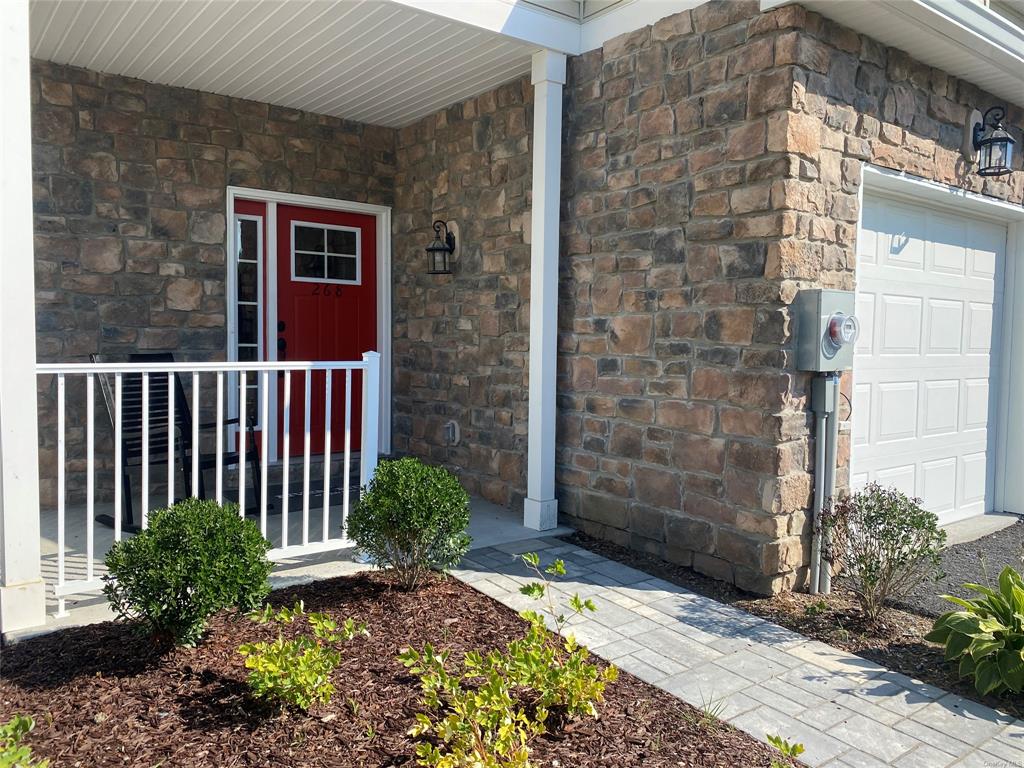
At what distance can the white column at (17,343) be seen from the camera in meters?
2.74

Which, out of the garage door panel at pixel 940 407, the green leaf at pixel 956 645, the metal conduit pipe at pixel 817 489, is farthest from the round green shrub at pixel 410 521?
the garage door panel at pixel 940 407

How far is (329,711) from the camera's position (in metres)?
2.34

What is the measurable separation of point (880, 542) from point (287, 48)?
13.7ft

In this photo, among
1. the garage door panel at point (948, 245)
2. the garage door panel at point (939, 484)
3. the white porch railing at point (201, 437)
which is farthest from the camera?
the garage door panel at point (939, 484)

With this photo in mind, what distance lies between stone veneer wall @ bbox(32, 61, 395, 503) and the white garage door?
4017 millimetres

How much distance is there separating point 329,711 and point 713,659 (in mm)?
1473

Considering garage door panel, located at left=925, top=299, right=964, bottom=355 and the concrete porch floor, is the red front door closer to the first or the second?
the concrete porch floor

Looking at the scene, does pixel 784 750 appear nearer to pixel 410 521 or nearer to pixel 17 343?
pixel 410 521

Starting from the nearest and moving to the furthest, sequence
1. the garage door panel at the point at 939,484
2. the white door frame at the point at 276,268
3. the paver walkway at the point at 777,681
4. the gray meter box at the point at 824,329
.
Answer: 1. the paver walkway at the point at 777,681
2. the gray meter box at the point at 824,329
3. the garage door panel at the point at 939,484
4. the white door frame at the point at 276,268

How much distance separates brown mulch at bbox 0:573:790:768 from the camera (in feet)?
7.01

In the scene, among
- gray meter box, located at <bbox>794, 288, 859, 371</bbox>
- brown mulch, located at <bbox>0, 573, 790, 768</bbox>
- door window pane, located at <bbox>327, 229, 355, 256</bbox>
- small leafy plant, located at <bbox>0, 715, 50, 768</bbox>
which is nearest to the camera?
small leafy plant, located at <bbox>0, 715, 50, 768</bbox>

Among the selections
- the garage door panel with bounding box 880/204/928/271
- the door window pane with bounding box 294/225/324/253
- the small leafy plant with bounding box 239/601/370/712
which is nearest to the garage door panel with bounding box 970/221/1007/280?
the garage door panel with bounding box 880/204/928/271

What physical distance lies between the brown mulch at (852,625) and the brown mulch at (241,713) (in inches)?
38.0

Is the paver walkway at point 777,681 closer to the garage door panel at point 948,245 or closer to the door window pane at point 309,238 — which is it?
the garage door panel at point 948,245
